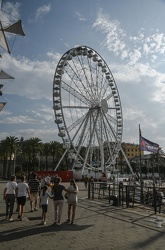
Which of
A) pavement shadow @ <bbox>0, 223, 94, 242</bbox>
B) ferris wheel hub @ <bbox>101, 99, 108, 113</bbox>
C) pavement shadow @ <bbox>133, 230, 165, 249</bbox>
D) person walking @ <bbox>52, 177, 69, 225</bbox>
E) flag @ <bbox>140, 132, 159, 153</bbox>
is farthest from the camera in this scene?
ferris wheel hub @ <bbox>101, 99, 108, 113</bbox>

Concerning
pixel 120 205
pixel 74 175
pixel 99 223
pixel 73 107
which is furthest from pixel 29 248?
pixel 74 175

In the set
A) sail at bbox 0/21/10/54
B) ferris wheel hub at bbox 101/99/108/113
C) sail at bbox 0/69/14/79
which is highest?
sail at bbox 0/21/10/54

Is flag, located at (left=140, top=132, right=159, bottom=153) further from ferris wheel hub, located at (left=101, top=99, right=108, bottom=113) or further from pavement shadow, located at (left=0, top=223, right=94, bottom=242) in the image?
ferris wheel hub, located at (left=101, top=99, right=108, bottom=113)

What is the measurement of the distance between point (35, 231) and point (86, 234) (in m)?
1.59

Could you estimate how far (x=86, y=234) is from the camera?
321 inches

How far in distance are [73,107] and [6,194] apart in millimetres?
27879

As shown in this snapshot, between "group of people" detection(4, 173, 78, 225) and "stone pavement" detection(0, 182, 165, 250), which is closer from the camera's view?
"stone pavement" detection(0, 182, 165, 250)

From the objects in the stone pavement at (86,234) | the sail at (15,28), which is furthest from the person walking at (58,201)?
the sail at (15,28)

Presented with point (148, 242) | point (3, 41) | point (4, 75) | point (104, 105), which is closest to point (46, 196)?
point (148, 242)

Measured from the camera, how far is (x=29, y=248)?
6.64 m

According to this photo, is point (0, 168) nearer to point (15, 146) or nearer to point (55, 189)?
point (15, 146)

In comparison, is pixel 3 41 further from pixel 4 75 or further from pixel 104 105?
pixel 104 105

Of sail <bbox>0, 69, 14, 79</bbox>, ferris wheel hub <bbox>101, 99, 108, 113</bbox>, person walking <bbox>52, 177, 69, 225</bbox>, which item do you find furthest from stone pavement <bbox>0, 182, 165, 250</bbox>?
ferris wheel hub <bbox>101, 99, 108, 113</bbox>

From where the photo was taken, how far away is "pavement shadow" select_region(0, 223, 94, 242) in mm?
7828
